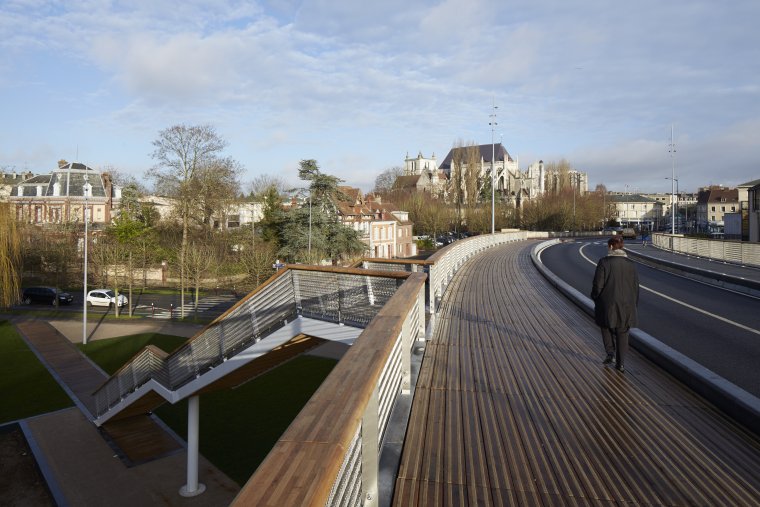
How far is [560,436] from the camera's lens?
3951 millimetres

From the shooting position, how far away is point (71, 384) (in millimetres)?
17188

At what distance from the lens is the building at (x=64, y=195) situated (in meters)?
52.1

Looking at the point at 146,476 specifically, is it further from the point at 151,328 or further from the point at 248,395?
the point at 151,328

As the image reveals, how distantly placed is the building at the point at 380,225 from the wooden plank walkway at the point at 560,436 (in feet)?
158

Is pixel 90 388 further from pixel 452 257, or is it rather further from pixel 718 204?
pixel 718 204

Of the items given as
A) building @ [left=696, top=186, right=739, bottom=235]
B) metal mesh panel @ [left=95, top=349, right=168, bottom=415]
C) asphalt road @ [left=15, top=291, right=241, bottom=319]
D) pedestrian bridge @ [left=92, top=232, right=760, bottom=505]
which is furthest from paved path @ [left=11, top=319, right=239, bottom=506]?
building @ [left=696, top=186, right=739, bottom=235]

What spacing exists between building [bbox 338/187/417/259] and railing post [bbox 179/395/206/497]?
1695 inches

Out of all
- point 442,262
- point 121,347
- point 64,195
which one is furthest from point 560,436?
point 64,195

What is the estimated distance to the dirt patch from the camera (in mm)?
10164

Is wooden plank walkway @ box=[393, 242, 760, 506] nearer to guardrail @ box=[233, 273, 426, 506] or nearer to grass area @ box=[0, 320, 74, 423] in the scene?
guardrail @ box=[233, 273, 426, 506]

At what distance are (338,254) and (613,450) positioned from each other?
39556 mm

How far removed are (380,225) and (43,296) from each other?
35.8m

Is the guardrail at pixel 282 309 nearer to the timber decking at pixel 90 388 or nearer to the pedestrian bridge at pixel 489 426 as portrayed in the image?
the pedestrian bridge at pixel 489 426

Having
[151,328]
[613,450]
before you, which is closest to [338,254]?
[151,328]
